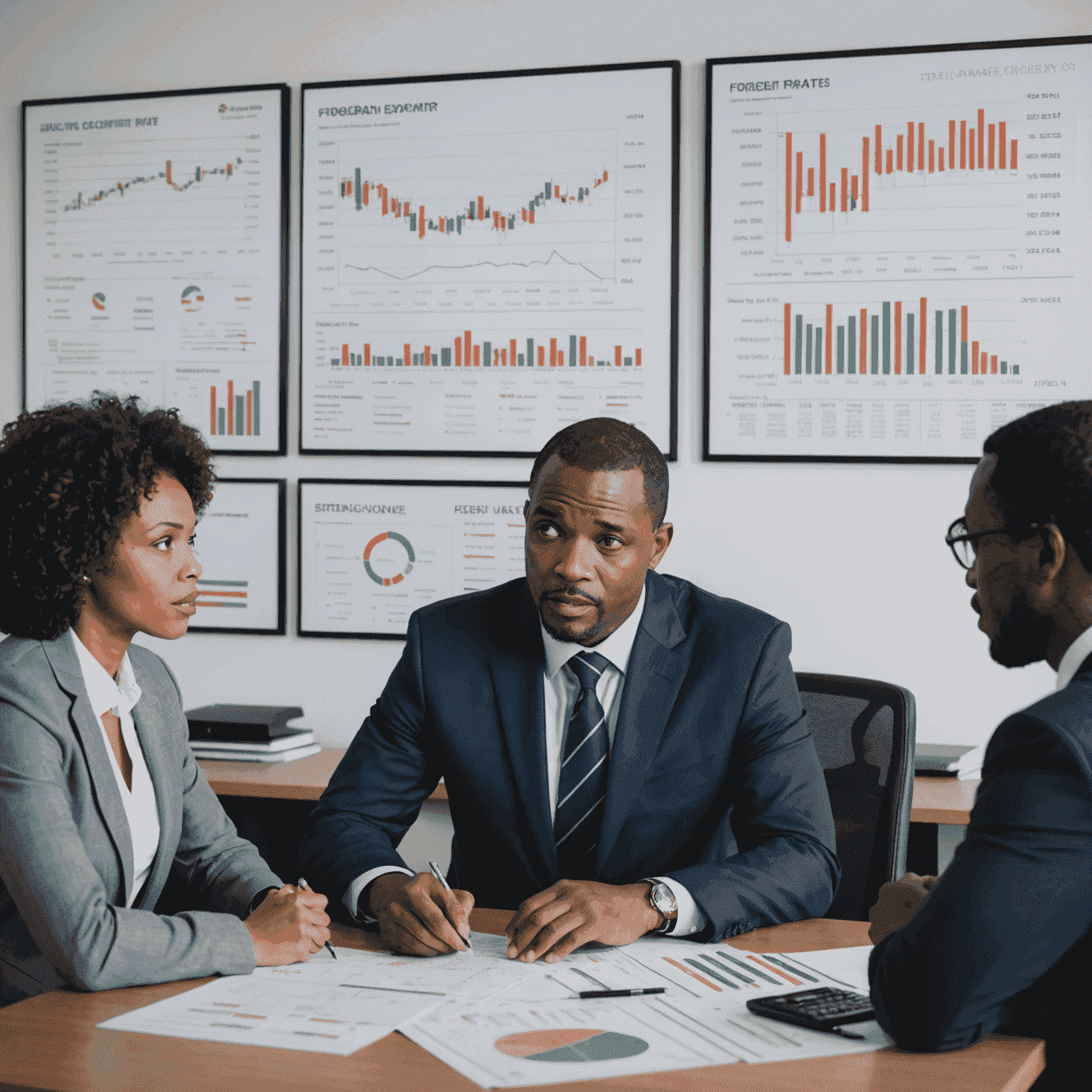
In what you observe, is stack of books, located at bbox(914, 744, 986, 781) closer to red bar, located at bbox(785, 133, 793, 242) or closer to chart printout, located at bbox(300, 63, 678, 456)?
chart printout, located at bbox(300, 63, 678, 456)

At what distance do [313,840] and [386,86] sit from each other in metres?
2.15

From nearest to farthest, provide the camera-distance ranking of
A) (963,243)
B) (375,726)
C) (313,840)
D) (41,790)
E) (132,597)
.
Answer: (41,790) < (132,597) < (313,840) < (375,726) < (963,243)

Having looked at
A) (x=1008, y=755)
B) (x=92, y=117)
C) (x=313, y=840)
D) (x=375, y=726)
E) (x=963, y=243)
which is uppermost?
(x=92, y=117)

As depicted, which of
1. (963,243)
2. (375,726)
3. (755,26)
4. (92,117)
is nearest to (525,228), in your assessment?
(755,26)

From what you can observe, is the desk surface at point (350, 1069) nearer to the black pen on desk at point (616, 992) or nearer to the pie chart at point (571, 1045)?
the pie chart at point (571, 1045)

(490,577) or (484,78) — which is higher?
(484,78)

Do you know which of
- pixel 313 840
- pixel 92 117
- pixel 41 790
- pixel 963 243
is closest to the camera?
pixel 41 790

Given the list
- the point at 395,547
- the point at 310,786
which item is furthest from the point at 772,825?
the point at 395,547

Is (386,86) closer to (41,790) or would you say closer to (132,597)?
(132,597)

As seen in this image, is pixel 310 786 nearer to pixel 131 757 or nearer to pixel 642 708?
pixel 131 757

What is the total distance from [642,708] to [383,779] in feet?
1.37

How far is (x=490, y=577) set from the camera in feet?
10.1

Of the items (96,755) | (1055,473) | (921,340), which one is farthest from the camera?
(921,340)

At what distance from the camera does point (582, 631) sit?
182 centimetres
